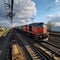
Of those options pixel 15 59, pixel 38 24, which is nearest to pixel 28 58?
pixel 15 59

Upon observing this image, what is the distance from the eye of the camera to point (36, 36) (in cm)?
2525

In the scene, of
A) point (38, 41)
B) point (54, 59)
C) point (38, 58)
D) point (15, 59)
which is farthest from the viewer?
point (38, 41)

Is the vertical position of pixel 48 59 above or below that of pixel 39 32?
below

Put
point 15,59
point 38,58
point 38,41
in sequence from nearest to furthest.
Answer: point 15,59, point 38,58, point 38,41

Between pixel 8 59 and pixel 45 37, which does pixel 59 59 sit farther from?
pixel 45 37

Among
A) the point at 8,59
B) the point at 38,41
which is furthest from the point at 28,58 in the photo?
the point at 38,41

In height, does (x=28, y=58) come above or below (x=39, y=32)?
below

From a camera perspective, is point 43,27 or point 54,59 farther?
point 43,27

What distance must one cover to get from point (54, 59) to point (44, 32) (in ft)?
46.1

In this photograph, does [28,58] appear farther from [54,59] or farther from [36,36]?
[36,36]

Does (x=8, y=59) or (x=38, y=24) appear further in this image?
(x=38, y=24)

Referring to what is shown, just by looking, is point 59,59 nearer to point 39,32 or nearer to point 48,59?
point 48,59

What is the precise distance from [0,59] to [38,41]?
12325mm

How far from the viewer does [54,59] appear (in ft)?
39.3
